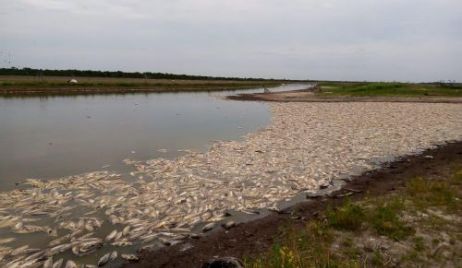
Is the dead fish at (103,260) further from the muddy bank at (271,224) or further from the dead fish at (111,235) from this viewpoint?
the dead fish at (111,235)

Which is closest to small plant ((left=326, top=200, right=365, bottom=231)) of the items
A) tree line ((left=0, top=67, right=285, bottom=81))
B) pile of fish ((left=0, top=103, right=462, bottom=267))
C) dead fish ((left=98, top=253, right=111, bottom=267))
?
pile of fish ((left=0, top=103, right=462, bottom=267))

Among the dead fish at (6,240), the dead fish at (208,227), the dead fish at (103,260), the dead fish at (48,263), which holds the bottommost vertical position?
the dead fish at (6,240)

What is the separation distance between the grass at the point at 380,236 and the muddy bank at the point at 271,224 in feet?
1.98

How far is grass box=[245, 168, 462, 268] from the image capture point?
768 centimetres

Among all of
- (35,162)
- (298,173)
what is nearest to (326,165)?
(298,173)

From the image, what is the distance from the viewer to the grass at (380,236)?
7.68 meters

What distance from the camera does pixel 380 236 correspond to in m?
8.92

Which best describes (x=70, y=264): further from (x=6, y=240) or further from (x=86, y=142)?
(x=86, y=142)

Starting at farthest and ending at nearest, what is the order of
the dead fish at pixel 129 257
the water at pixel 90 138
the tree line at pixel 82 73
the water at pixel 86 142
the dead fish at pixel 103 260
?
the tree line at pixel 82 73, the water at pixel 90 138, the water at pixel 86 142, the dead fish at pixel 129 257, the dead fish at pixel 103 260

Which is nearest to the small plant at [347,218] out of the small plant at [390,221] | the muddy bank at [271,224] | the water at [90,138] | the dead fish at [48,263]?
the small plant at [390,221]

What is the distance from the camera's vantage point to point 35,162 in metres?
18.7

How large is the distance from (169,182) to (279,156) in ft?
21.8

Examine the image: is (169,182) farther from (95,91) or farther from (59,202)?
(95,91)

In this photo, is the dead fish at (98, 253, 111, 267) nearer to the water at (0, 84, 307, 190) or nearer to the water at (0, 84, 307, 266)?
the water at (0, 84, 307, 266)
